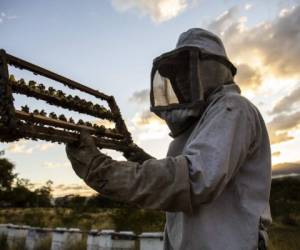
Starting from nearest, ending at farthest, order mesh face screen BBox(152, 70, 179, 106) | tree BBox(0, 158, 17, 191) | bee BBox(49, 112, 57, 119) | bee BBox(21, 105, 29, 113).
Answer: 1. bee BBox(21, 105, 29, 113)
2. bee BBox(49, 112, 57, 119)
3. mesh face screen BBox(152, 70, 179, 106)
4. tree BBox(0, 158, 17, 191)

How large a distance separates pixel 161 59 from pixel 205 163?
0.80m

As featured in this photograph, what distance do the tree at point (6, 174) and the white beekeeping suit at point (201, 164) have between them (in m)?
56.9

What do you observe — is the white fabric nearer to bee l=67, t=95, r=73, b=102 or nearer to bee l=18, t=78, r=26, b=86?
bee l=67, t=95, r=73, b=102

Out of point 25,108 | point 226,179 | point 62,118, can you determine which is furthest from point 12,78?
point 226,179

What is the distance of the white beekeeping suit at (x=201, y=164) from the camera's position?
1746 mm

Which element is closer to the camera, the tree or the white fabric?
the white fabric

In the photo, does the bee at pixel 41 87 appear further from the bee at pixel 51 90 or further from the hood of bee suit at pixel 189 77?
the hood of bee suit at pixel 189 77

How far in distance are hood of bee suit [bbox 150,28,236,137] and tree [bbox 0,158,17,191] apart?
A: 56751 mm

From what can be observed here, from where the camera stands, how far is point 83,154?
184 centimetres

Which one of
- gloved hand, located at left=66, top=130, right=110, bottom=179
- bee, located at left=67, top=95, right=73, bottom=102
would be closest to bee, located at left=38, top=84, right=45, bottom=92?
bee, located at left=67, top=95, right=73, bottom=102

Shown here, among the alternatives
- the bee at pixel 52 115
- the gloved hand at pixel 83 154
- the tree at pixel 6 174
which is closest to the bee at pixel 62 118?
the bee at pixel 52 115

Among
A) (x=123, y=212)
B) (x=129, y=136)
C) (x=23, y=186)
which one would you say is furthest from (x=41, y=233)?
(x=23, y=186)

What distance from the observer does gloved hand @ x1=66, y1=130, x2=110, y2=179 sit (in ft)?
5.98

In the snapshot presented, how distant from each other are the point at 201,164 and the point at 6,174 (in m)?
58.2
